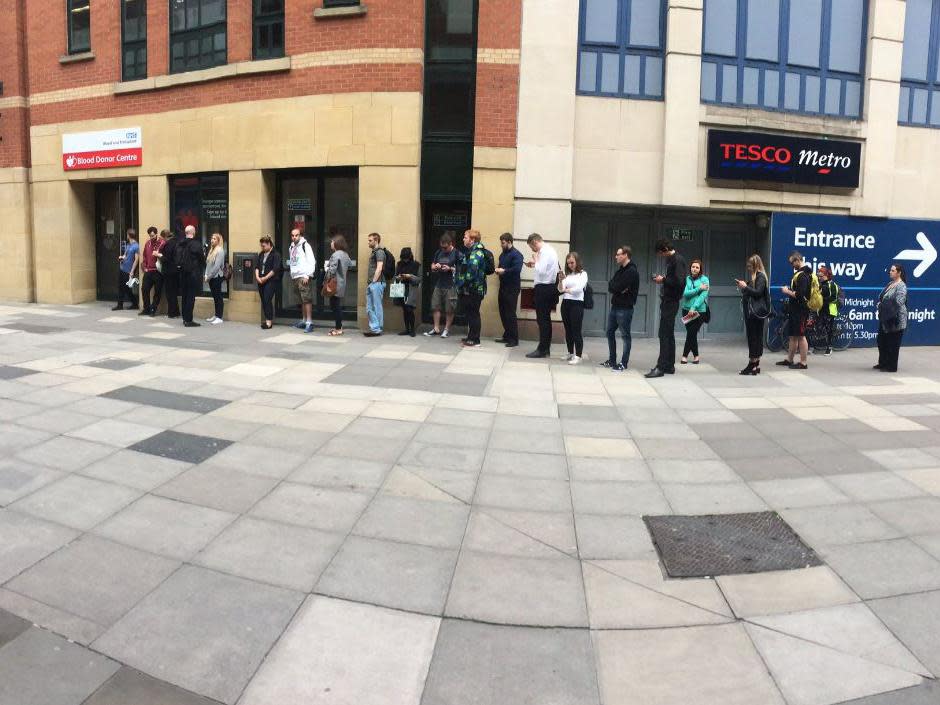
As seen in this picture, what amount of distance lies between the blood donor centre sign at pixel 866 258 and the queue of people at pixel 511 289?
1.67 ft

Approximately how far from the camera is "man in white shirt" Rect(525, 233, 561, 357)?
11234 mm

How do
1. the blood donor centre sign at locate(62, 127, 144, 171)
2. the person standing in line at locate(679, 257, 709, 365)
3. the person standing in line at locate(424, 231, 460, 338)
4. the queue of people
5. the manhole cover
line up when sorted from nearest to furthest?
the manhole cover < the queue of people < the person standing in line at locate(679, 257, 709, 365) < the person standing in line at locate(424, 231, 460, 338) < the blood donor centre sign at locate(62, 127, 144, 171)

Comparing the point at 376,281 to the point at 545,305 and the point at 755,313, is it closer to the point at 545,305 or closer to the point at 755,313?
the point at 545,305

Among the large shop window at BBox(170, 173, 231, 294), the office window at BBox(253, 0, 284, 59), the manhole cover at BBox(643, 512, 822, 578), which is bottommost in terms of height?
the manhole cover at BBox(643, 512, 822, 578)

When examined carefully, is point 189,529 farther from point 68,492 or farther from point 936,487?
point 936,487

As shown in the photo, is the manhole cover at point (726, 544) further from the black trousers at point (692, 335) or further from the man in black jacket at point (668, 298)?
the black trousers at point (692, 335)

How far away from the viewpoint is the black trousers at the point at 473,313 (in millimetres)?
11875

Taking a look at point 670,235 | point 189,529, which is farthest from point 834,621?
point 670,235

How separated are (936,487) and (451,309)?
8512mm

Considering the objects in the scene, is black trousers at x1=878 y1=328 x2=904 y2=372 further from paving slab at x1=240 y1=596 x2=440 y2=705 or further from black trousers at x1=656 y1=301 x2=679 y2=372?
paving slab at x1=240 y1=596 x2=440 y2=705

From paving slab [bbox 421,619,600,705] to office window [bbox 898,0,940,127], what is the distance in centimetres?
1491

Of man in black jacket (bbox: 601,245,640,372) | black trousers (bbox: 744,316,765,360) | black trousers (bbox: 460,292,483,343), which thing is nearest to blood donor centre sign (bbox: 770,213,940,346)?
black trousers (bbox: 744,316,765,360)

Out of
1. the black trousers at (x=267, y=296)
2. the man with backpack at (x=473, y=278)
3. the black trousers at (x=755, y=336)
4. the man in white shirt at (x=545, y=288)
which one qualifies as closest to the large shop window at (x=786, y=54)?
the man in white shirt at (x=545, y=288)

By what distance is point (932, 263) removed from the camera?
47.8ft
